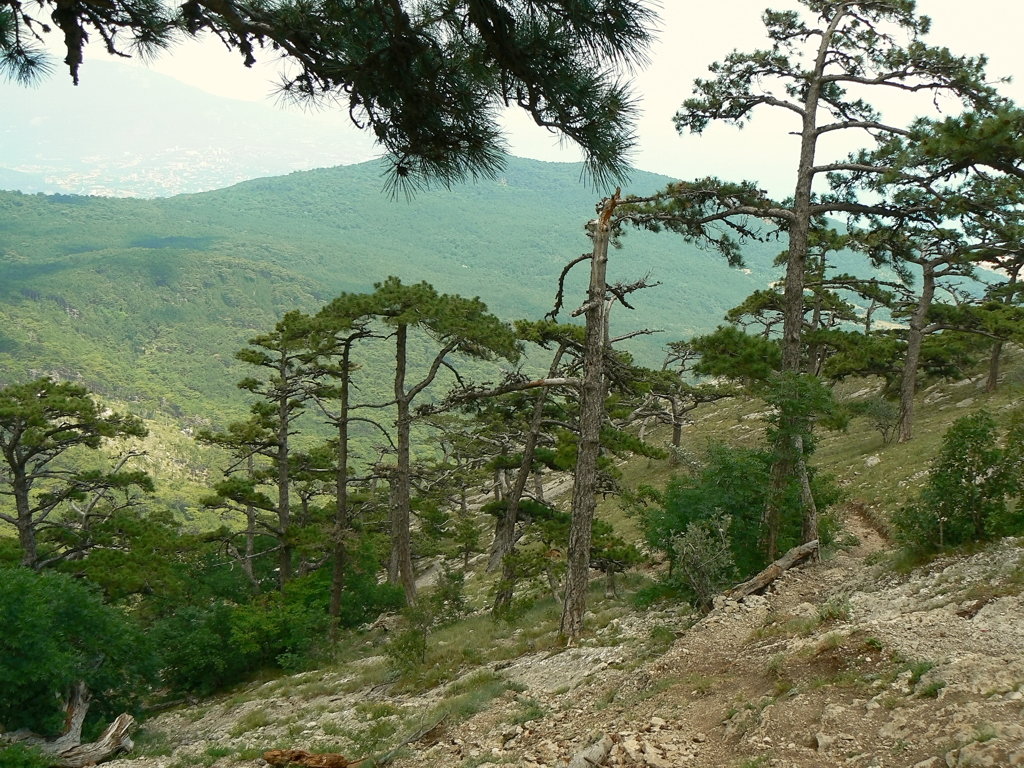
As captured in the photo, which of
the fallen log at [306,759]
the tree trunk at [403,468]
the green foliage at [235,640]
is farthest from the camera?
the tree trunk at [403,468]

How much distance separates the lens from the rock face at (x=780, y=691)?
4672mm

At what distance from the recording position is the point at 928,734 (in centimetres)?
446

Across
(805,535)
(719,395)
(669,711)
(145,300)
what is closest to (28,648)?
(669,711)

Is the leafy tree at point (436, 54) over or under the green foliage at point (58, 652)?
over

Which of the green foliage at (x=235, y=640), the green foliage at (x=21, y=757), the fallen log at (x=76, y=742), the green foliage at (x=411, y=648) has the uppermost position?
the green foliage at (x=411, y=648)

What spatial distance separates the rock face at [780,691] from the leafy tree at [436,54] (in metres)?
4.42

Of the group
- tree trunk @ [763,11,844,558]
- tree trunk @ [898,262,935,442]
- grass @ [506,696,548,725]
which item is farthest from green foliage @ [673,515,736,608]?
tree trunk @ [898,262,935,442]

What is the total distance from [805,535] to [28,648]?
40.6ft

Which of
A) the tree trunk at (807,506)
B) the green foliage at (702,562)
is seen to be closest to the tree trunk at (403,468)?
the green foliage at (702,562)

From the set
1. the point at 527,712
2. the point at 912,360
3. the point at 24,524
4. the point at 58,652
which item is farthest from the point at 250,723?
the point at 912,360

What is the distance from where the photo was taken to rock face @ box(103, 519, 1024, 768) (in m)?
4.67

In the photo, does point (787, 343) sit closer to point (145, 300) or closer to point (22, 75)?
point (22, 75)

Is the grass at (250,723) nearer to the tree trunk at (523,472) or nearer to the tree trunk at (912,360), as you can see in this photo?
the tree trunk at (523,472)

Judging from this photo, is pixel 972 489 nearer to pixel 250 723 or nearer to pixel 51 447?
pixel 250 723
